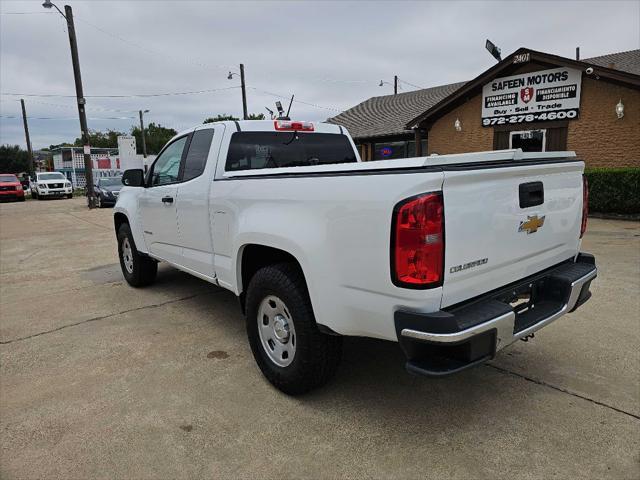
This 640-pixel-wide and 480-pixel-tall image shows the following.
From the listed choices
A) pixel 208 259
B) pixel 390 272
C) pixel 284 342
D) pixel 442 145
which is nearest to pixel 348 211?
pixel 390 272

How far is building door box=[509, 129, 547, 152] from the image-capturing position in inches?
528

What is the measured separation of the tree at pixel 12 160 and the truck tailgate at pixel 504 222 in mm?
77695

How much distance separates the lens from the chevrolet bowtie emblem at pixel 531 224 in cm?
254

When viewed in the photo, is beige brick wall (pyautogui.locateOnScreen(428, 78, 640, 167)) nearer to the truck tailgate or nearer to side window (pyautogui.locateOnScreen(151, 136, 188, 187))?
the truck tailgate

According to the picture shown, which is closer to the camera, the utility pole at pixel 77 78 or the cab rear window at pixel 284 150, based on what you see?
the cab rear window at pixel 284 150

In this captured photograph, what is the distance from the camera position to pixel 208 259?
3.78 metres

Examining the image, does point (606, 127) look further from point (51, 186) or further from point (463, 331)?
point (51, 186)

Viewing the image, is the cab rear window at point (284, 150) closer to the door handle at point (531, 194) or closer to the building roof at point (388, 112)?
the door handle at point (531, 194)

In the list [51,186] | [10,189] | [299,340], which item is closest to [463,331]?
[299,340]

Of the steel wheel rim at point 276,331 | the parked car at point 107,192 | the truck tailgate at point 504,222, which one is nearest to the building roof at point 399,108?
the parked car at point 107,192

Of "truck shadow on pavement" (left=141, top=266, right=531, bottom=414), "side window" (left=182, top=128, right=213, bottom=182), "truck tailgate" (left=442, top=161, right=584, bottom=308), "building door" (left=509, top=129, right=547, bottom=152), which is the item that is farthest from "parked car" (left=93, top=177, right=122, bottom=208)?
"truck tailgate" (left=442, top=161, right=584, bottom=308)

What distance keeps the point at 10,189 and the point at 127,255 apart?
26.1 metres

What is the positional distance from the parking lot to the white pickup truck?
42cm

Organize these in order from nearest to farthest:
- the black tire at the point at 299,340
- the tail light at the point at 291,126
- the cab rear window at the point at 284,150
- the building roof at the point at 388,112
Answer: the black tire at the point at 299,340
the cab rear window at the point at 284,150
the tail light at the point at 291,126
the building roof at the point at 388,112
